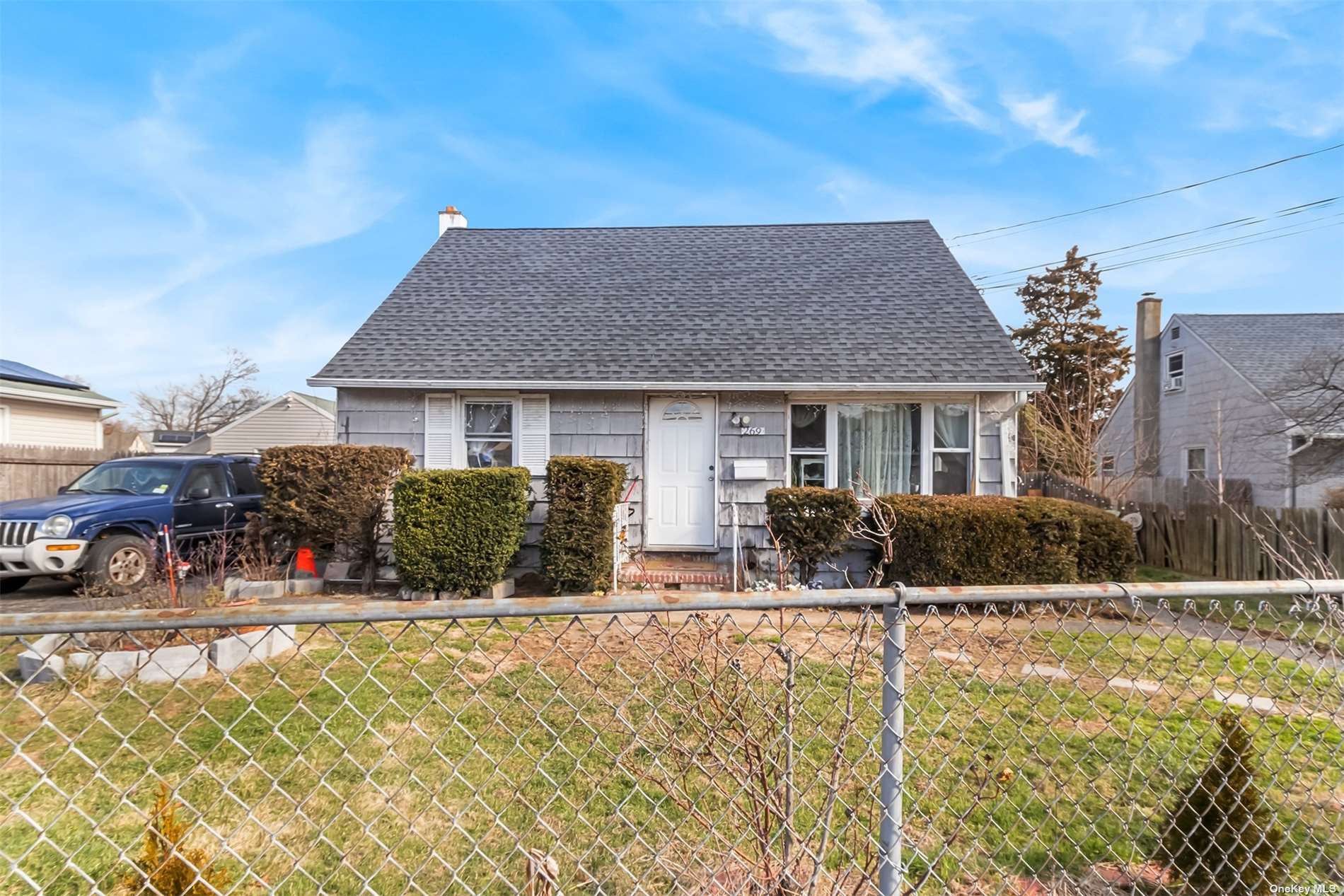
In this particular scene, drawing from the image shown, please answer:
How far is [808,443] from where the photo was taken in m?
9.29

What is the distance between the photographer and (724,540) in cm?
Answer: 915

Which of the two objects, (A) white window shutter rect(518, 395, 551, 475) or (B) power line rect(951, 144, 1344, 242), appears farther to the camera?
(B) power line rect(951, 144, 1344, 242)

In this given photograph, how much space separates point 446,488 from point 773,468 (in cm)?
460

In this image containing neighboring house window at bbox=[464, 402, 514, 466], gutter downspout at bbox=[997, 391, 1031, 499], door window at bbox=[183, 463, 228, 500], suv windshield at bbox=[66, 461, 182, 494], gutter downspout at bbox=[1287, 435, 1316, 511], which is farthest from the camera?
gutter downspout at bbox=[1287, 435, 1316, 511]

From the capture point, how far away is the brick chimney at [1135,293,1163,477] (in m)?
18.9

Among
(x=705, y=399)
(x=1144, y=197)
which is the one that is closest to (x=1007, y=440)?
(x=705, y=399)

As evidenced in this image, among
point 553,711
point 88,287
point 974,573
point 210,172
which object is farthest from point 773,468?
point 88,287

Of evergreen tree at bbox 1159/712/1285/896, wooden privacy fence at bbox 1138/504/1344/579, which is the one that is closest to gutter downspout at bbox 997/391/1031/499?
wooden privacy fence at bbox 1138/504/1344/579

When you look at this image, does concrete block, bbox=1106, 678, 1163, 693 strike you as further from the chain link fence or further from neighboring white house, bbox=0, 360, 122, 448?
neighboring white house, bbox=0, 360, 122, 448

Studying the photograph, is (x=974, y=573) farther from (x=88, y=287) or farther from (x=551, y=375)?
(x=88, y=287)

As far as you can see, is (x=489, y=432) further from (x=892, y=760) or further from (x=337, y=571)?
(x=892, y=760)

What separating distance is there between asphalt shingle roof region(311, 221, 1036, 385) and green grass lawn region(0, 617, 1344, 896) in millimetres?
5162

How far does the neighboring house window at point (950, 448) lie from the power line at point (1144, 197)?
10.2 meters

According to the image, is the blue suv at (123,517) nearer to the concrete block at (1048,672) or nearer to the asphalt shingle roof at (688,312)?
the asphalt shingle roof at (688,312)
